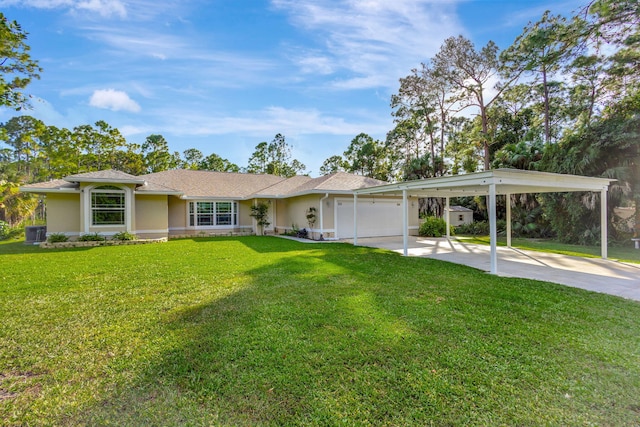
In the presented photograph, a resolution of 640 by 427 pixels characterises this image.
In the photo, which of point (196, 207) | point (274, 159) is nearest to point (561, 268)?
point (196, 207)

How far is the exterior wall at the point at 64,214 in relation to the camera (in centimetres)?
1373

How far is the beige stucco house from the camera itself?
13797 mm

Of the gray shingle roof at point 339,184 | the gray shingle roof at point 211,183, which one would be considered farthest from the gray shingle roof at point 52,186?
the gray shingle roof at point 339,184

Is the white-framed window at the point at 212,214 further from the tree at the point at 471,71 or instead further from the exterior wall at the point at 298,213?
the tree at the point at 471,71

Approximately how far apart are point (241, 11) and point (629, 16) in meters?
15.9

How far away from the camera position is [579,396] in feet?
8.34

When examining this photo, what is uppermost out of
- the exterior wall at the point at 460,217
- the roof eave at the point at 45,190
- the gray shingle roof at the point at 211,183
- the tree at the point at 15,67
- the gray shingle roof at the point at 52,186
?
the tree at the point at 15,67

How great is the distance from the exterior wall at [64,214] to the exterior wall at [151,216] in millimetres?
2586

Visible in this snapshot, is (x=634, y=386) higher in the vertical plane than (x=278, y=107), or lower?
lower

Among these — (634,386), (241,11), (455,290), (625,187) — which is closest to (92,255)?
(241,11)

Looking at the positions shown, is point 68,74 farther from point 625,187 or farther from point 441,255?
point 625,187

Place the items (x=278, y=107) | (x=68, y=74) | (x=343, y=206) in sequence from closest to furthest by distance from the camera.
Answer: (x=68, y=74)
(x=343, y=206)
(x=278, y=107)

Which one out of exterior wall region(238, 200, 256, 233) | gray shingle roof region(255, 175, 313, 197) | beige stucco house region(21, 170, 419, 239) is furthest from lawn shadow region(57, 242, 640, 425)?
exterior wall region(238, 200, 256, 233)

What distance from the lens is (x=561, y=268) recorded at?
7945mm
